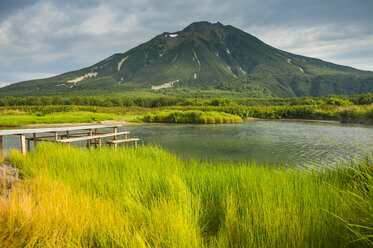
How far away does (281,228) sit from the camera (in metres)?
2.41

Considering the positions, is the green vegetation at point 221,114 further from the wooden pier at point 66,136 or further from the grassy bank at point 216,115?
the wooden pier at point 66,136

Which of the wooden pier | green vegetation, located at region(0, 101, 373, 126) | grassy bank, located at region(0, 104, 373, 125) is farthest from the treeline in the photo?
the wooden pier

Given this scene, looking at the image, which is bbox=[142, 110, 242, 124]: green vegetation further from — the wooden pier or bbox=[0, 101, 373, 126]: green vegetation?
the wooden pier

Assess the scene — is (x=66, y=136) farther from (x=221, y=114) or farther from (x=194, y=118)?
(x=221, y=114)

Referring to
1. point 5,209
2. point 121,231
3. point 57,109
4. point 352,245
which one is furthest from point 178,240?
point 57,109

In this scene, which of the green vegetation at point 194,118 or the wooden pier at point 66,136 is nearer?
the wooden pier at point 66,136

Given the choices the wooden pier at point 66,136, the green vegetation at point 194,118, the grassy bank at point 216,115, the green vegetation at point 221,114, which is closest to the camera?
the wooden pier at point 66,136

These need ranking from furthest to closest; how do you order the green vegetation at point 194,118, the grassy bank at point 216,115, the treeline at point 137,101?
the treeline at point 137,101, the green vegetation at point 194,118, the grassy bank at point 216,115

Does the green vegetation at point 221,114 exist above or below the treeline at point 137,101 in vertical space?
below

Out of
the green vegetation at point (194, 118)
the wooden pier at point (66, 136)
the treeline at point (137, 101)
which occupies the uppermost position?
the treeline at point (137, 101)

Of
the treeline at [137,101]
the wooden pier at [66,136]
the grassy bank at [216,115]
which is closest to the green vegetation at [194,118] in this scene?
the grassy bank at [216,115]

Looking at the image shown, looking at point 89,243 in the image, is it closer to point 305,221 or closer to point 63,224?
point 63,224

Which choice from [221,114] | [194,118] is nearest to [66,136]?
[194,118]

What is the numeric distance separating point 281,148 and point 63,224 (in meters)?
14.9
